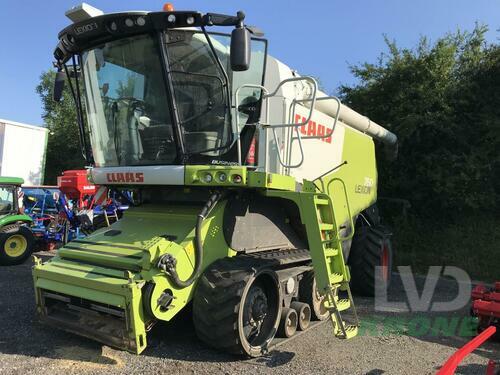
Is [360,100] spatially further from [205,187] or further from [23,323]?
[23,323]

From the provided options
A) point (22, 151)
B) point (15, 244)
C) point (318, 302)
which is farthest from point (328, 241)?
point (22, 151)

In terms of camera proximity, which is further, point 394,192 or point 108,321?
point 394,192

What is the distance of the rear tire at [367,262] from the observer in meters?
6.47

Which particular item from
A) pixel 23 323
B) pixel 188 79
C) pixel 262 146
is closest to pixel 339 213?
pixel 262 146

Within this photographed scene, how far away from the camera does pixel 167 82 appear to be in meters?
4.14

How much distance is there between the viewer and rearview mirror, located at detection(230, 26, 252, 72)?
11.9 feet

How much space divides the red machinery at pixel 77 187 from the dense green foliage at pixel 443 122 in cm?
691

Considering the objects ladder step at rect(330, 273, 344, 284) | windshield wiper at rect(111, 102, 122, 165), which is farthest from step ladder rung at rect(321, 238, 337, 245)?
windshield wiper at rect(111, 102, 122, 165)

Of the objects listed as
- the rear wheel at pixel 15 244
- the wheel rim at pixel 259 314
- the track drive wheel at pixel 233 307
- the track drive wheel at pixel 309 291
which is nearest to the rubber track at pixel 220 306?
the track drive wheel at pixel 233 307

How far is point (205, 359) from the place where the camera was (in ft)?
12.6

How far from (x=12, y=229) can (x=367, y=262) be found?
6.46 metres

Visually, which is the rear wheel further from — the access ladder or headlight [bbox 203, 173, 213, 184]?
the access ladder

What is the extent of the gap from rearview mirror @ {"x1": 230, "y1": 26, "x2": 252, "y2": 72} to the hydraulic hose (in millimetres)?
1171

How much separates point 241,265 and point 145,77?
1965mm
